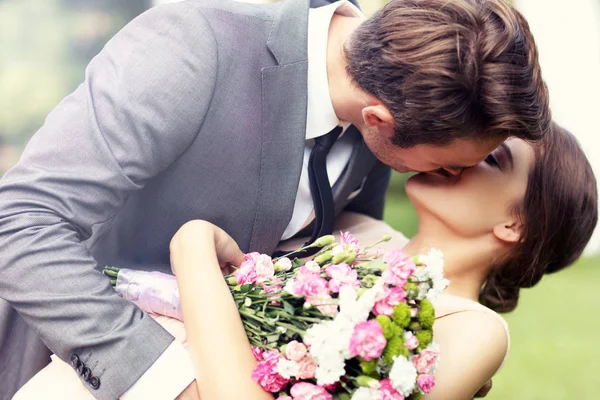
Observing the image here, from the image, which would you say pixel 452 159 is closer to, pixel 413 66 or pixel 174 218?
pixel 413 66

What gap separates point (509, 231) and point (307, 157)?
2.62ft

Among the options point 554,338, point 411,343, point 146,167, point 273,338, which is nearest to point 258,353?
point 273,338

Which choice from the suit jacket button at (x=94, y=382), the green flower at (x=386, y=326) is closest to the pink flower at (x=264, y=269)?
the green flower at (x=386, y=326)

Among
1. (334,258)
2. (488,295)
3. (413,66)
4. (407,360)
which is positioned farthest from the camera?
(488,295)

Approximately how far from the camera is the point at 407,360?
5.69ft

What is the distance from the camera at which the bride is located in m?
1.98

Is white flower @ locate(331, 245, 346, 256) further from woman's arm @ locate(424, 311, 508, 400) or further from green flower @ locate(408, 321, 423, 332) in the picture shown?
woman's arm @ locate(424, 311, 508, 400)

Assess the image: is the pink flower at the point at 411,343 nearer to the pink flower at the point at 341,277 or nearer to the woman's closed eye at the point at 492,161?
the pink flower at the point at 341,277

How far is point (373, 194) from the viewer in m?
3.20

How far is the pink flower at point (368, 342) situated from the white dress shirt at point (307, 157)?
1.86 feet

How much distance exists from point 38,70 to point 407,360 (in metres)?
8.86

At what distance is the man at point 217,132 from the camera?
1956mm

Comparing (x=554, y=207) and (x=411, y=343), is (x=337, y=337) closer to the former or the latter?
Result: (x=411, y=343)

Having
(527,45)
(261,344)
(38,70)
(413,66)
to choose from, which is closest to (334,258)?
(261,344)
